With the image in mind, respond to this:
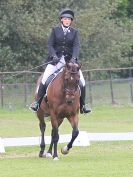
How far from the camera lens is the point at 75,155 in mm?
18547

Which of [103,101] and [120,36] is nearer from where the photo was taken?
[103,101]

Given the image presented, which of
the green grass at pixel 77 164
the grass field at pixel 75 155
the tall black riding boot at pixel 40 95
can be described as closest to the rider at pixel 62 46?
the tall black riding boot at pixel 40 95

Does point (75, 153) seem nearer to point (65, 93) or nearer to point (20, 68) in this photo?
point (65, 93)

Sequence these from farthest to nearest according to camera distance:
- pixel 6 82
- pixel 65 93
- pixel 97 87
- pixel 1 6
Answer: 1. pixel 1 6
2. pixel 97 87
3. pixel 6 82
4. pixel 65 93

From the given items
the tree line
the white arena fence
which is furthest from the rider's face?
the tree line

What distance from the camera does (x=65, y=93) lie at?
679 inches

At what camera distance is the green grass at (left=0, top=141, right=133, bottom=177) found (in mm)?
13648

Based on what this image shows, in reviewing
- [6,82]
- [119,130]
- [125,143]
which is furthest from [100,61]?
[125,143]

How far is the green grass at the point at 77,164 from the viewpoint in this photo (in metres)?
13.6

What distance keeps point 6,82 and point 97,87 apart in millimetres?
4964

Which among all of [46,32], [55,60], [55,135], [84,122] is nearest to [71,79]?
[55,60]

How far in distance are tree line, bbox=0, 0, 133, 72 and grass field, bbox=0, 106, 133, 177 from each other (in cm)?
807

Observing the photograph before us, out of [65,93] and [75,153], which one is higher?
[65,93]

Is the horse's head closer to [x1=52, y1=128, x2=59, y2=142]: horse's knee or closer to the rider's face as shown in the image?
[x1=52, y1=128, x2=59, y2=142]: horse's knee
